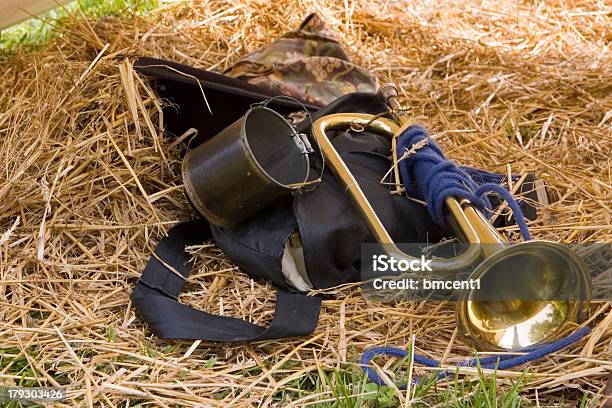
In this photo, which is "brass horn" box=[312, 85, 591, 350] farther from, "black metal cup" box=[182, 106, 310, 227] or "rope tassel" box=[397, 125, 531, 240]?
"black metal cup" box=[182, 106, 310, 227]

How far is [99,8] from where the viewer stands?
3240 millimetres

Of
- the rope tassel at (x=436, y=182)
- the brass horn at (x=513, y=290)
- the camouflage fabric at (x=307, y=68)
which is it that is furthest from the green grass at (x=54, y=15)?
the brass horn at (x=513, y=290)

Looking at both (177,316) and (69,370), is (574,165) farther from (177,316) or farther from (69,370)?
(69,370)

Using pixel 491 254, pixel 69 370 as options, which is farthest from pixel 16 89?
pixel 491 254

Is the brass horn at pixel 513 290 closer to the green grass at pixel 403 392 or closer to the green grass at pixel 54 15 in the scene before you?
the green grass at pixel 403 392

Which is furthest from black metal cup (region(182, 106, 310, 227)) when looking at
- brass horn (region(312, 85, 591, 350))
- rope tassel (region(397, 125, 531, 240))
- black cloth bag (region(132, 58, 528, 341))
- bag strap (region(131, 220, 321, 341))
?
brass horn (region(312, 85, 591, 350))

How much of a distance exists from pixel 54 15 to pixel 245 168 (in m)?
2.04

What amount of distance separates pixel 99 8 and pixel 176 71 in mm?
1224

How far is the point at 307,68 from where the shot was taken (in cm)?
260

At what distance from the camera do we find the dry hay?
171 centimetres

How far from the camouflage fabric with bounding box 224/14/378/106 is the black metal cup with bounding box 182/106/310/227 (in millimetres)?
343

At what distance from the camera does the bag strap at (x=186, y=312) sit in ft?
5.90

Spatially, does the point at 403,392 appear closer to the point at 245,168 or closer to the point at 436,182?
the point at 436,182

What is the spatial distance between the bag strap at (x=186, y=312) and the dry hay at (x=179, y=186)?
0.04m
